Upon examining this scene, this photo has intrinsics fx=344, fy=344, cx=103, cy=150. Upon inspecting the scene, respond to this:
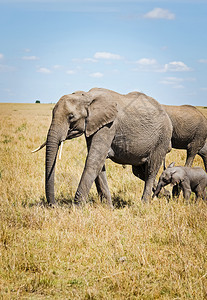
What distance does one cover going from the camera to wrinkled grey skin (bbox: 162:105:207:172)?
8.30 metres

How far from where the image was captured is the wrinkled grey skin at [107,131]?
5.64m

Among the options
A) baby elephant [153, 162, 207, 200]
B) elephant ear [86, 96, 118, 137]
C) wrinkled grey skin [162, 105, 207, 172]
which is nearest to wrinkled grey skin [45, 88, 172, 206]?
elephant ear [86, 96, 118, 137]

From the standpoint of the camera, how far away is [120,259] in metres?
4.30

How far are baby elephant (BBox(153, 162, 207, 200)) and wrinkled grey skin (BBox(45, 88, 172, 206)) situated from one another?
25 centimetres

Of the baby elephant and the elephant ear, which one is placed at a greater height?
the elephant ear

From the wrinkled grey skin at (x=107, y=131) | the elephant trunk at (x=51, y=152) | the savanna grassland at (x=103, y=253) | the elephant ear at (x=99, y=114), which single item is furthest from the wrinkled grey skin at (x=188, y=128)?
the elephant trunk at (x=51, y=152)

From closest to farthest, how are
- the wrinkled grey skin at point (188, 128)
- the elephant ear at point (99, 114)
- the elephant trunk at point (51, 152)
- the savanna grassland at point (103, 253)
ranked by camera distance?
the savanna grassland at point (103, 253) < the elephant trunk at point (51, 152) < the elephant ear at point (99, 114) < the wrinkled grey skin at point (188, 128)

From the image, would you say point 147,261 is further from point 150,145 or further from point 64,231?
point 150,145

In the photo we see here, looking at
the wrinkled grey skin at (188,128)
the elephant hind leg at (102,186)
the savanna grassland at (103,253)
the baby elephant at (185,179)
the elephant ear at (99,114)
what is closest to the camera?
the savanna grassland at (103,253)

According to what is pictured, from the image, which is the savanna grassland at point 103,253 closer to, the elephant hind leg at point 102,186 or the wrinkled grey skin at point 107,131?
the elephant hind leg at point 102,186

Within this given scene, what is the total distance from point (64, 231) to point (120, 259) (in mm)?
1249

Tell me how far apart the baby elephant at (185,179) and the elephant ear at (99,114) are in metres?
1.81

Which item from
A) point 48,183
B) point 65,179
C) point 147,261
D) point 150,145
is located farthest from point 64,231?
point 65,179

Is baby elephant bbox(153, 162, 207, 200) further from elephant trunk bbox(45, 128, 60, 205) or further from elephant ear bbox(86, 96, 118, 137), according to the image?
elephant trunk bbox(45, 128, 60, 205)
